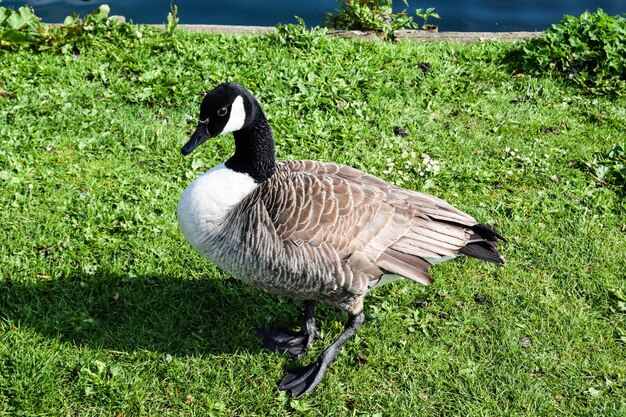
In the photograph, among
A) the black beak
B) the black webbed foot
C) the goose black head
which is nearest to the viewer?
the goose black head

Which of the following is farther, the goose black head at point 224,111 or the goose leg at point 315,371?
the goose leg at point 315,371

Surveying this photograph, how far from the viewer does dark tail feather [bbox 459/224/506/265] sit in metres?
4.02

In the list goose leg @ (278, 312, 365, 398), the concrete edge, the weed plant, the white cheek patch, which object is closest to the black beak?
the white cheek patch

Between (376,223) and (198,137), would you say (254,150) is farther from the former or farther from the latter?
(376,223)

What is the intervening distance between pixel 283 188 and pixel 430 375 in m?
1.59

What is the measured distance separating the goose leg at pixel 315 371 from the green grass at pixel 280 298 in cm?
8

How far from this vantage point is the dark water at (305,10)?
10.1 meters

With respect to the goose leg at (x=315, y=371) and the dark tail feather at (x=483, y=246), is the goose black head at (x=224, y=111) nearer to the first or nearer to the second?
the goose leg at (x=315, y=371)

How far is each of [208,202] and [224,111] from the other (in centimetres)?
55

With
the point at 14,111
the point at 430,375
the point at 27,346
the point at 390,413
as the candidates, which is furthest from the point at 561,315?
the point at 14,111

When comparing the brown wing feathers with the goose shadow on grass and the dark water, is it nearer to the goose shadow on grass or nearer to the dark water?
the goose shadow on grass

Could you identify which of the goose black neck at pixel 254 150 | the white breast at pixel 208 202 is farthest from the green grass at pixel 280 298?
the goose black neck at pixel 254 150

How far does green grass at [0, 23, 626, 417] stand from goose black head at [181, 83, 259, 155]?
4.50ft

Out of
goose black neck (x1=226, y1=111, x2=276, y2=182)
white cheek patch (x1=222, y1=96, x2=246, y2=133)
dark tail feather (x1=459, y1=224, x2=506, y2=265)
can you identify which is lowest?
dark tail feather (x1=459, y1=224, x2=506, y2=265)
